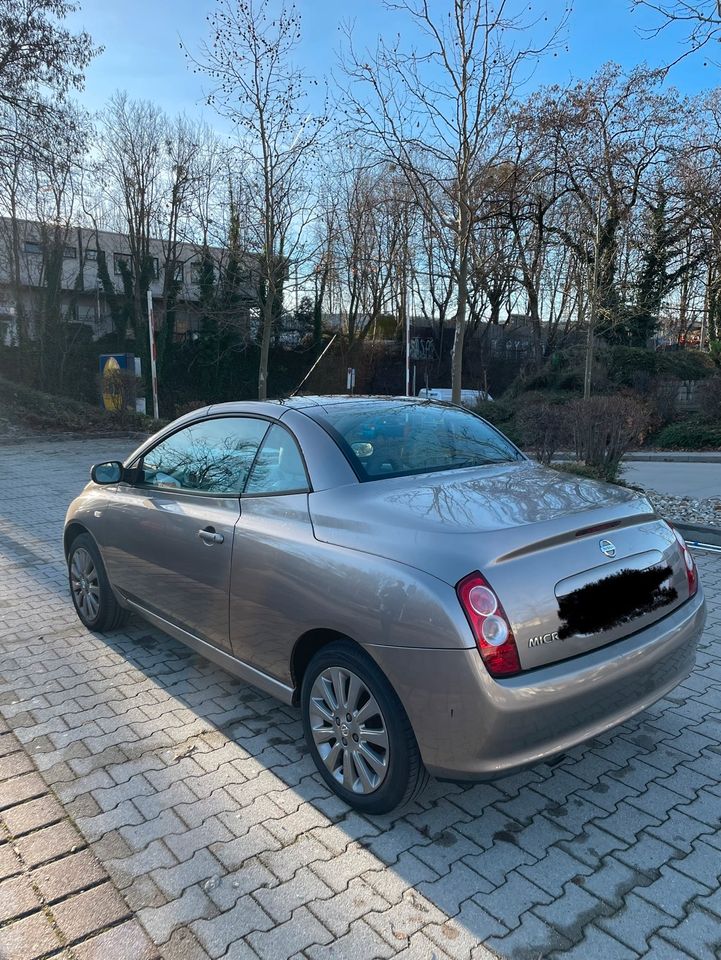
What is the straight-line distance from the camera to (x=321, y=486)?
2992mm

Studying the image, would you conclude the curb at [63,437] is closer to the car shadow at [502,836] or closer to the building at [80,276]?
the building at [80,276]

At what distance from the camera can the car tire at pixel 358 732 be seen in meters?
2.52

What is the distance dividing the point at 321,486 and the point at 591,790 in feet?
5.66

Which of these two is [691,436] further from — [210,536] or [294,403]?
[210,536]

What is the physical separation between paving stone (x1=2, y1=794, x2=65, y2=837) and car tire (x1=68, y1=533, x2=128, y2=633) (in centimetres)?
170

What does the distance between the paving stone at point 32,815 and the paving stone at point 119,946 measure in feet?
2.23

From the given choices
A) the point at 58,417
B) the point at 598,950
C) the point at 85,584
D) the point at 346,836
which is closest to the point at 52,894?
the point at 346,836

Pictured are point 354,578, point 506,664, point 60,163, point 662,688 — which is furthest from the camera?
point 60,163

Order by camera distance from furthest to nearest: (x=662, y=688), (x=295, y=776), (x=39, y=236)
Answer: (x=39, y=236) → (x=295, y=776) → (x=662, y=688)

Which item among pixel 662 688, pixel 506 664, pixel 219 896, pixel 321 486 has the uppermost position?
pixel 321 486

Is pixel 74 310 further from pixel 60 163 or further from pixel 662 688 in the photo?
pixel 662 688

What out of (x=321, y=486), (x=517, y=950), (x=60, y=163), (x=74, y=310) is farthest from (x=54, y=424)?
(x=517, y=950)

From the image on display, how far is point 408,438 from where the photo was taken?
11.3 feet

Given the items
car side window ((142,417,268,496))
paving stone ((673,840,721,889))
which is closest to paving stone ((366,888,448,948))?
paving stone ((673,840,721,889))
